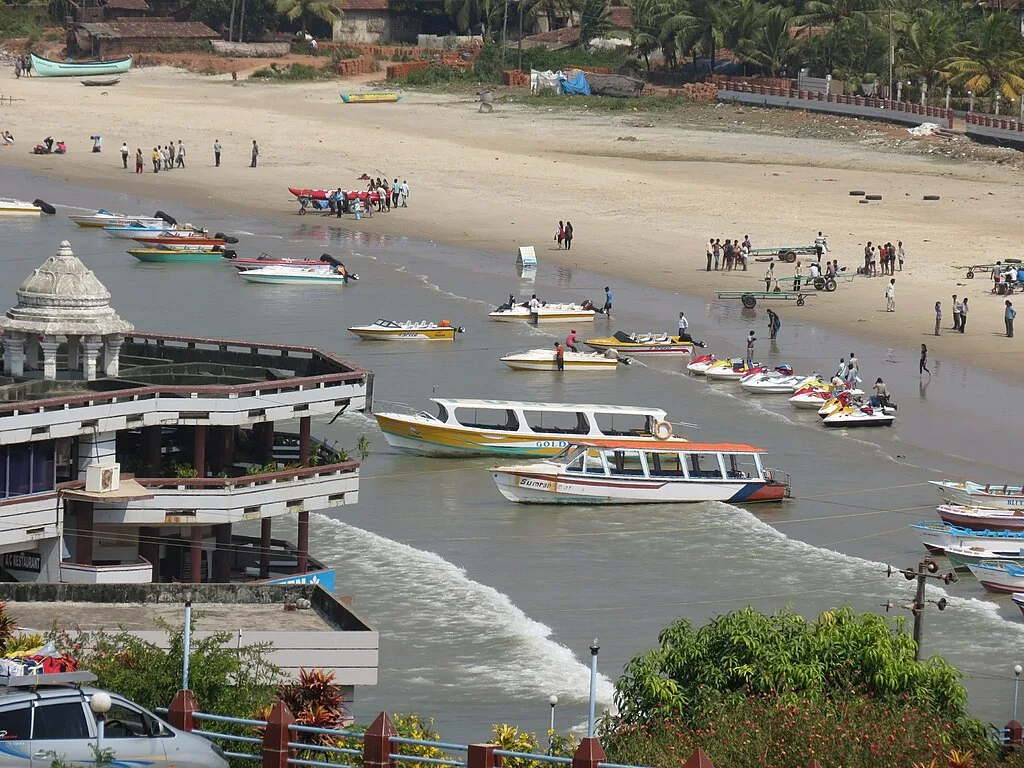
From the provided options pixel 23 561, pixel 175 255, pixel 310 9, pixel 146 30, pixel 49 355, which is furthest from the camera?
pixel 310 9

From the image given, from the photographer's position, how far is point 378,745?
711 inches

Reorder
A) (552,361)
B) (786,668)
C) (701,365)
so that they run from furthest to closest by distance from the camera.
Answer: (552,361)
(701,365)
(786,668)

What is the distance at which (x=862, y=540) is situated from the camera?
43.0 metres

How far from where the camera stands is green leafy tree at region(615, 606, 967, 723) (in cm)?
2244

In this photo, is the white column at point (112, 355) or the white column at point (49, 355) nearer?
the white column at point (49, 355)

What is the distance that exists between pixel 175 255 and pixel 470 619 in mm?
51288

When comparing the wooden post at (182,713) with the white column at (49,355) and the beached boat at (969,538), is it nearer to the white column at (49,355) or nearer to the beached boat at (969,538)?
the white column at (49,355)

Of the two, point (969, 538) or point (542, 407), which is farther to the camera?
point (542, 407)

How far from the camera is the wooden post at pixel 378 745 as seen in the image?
18016 mm

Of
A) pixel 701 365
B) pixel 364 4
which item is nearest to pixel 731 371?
pixel 701 365

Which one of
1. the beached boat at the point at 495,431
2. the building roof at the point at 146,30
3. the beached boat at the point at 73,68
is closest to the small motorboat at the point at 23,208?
the beached boat at the point at 73,68

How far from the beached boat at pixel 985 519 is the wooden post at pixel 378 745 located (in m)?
27.2

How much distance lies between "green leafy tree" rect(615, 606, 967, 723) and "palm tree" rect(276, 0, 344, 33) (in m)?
133

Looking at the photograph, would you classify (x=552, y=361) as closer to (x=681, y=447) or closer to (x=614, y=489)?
(x=681, y=447)
